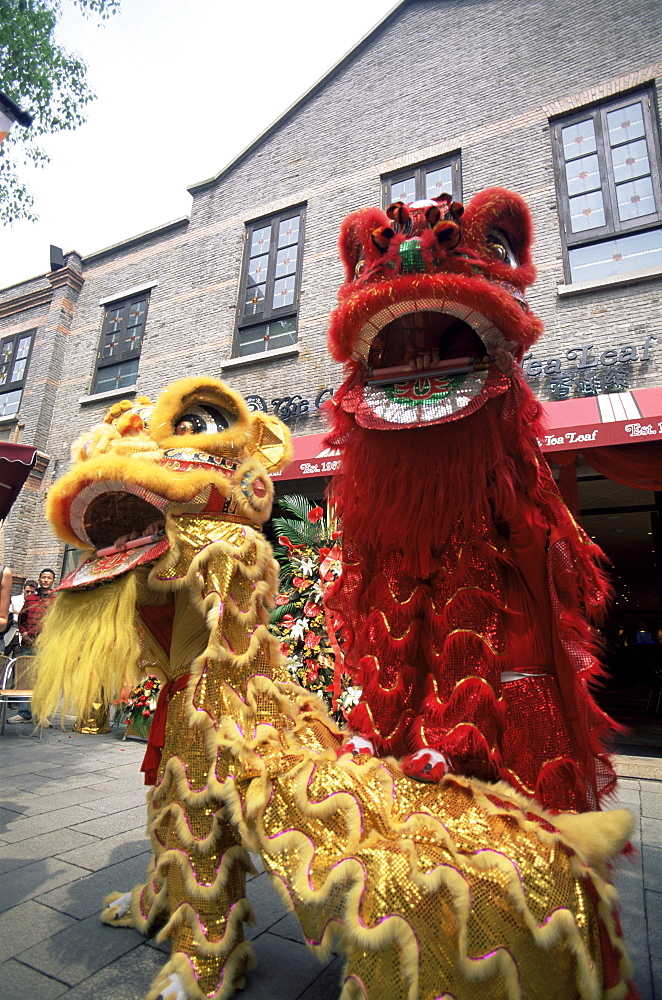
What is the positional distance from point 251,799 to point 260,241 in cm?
937

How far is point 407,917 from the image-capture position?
112 centimetres

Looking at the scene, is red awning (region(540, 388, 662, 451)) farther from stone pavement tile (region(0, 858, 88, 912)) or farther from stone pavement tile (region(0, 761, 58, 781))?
stone pavement tile (region(0, 761, 58, 781))

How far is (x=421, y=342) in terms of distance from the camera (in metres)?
1.67

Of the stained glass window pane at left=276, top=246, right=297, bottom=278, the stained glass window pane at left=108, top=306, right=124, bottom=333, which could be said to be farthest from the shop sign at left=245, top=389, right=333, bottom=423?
the stained glass window pane at left=108, top=306, right=124, bottom=333

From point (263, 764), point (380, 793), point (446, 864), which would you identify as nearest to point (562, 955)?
point (446, 864)

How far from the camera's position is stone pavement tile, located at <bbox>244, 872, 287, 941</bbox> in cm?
215

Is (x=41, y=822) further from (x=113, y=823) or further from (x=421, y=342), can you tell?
(x=421, y=342)

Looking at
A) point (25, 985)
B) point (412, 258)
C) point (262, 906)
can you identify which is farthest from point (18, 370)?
point (412, 258)

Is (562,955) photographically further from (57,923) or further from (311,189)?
(311,189)

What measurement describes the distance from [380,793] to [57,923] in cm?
168

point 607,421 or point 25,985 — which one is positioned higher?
point 607,421

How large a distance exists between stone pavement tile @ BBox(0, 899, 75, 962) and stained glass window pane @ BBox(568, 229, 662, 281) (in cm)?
725

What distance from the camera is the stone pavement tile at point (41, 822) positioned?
308cm

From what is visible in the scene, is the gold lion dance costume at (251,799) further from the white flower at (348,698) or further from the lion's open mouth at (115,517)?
the white flower at (348,698)
